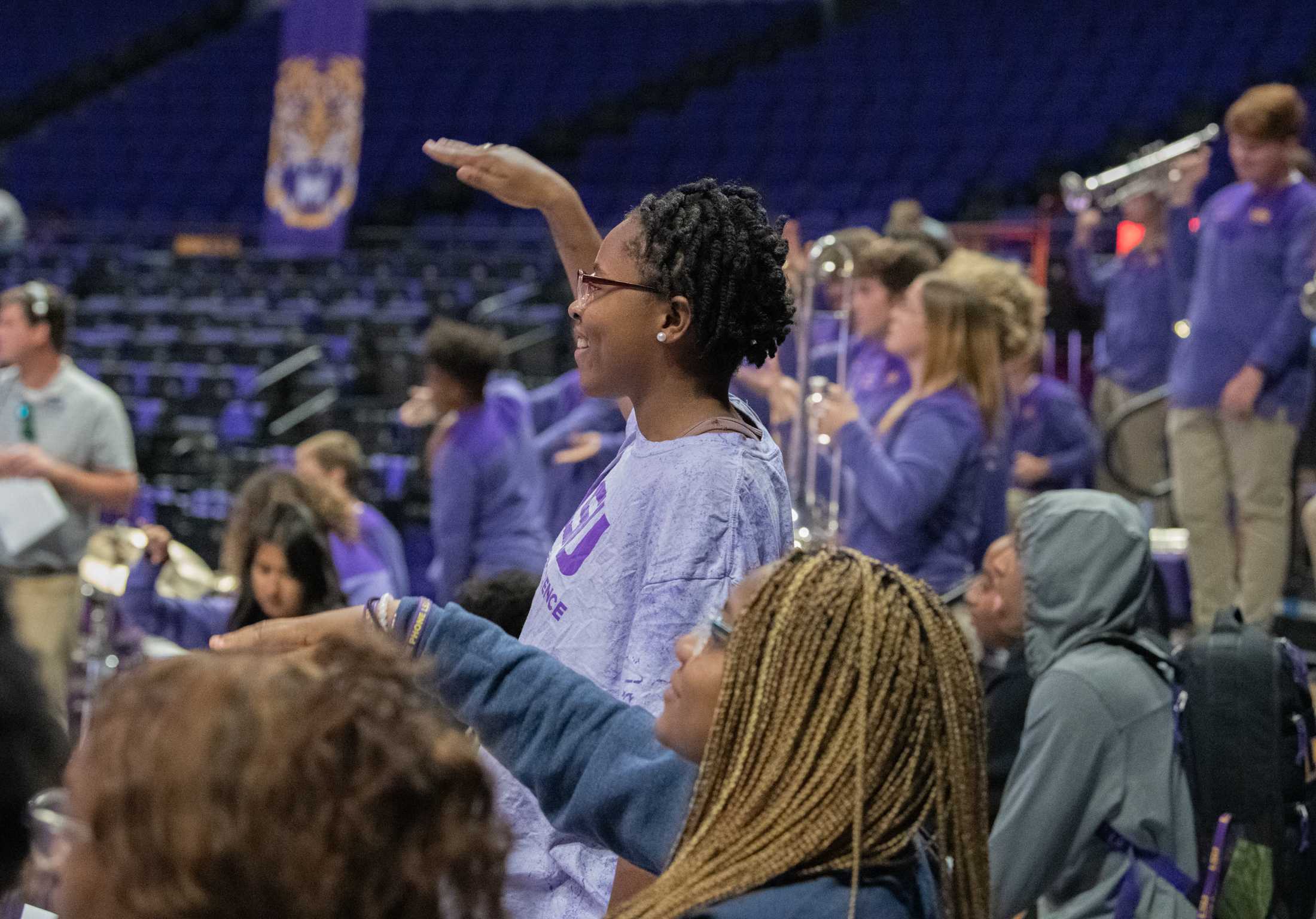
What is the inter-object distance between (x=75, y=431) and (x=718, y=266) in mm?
3794

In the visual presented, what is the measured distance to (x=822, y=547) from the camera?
1644 mm

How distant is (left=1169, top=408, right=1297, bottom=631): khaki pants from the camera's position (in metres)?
4.88

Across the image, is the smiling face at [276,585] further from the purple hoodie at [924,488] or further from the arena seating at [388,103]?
the arena seating at [388,103]

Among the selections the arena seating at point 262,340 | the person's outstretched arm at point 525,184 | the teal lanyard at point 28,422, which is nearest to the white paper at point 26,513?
the teal lanyard at point 28,422

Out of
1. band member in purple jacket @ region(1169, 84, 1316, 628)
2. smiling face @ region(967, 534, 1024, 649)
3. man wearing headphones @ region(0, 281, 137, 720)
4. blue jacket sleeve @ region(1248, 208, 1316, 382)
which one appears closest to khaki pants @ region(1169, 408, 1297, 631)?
Result: band member in purple jacket @ region(1169, 84, 1316, 628)

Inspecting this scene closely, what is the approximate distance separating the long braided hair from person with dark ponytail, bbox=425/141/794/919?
15.6 inches

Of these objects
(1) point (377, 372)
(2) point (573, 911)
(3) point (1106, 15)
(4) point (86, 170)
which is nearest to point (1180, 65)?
(3) point (1106, 15)

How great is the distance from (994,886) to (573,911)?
917 millimetres

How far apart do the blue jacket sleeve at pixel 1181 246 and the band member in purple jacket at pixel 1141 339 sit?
91 millimetres

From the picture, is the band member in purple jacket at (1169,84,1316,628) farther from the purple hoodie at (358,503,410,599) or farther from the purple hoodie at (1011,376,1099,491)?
the purple hoodie at (358,503,410,599)

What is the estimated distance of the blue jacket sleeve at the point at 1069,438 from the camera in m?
5.62

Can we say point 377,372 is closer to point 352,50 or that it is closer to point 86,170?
point 352,50

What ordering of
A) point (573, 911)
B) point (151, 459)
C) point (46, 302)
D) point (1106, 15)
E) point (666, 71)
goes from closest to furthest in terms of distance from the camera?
point (573, 911) < point (46, 302) < point (151, 459) < point (1106, 15) < point (666, 71)

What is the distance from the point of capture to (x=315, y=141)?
12727 mm
